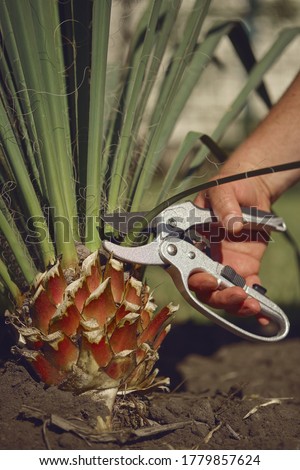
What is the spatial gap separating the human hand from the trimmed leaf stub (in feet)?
0.74

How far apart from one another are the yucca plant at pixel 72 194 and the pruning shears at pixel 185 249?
5cm

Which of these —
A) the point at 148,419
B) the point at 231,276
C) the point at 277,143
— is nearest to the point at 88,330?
the point at 148,419

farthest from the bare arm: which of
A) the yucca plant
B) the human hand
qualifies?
the yucca plant

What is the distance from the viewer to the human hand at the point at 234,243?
4.36 feet

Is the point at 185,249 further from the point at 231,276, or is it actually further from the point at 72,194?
the point at 72,194

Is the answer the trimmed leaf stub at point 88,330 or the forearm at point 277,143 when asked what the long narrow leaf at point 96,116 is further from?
the forearm at point 277,143

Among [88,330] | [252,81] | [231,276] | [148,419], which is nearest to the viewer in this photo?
[88,330]

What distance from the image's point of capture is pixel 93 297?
3.66ft

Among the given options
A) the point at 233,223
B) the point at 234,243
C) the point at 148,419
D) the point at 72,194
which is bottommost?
the point at 148,419

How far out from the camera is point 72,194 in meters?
1.24

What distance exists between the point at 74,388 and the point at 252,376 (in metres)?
1.05

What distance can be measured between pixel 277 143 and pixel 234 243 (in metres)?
0.25
